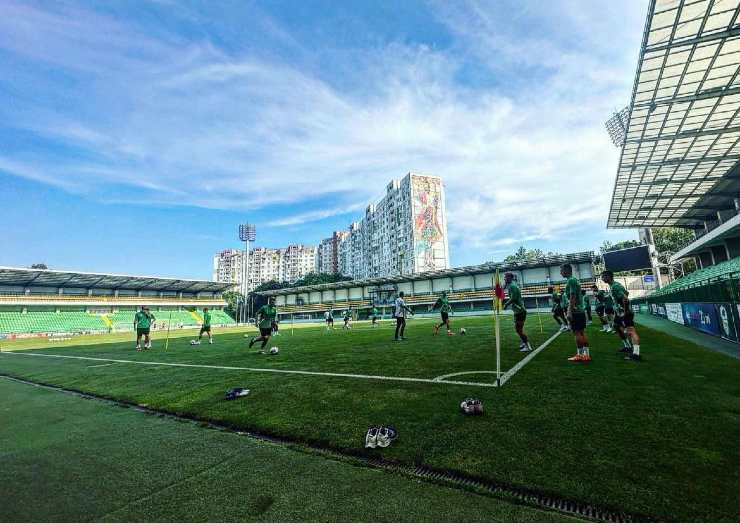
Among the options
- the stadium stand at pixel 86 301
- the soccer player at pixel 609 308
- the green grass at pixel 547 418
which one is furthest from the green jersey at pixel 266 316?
the stadium stand at pixel 86 301

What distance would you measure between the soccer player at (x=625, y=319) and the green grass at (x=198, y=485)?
763 centimetres

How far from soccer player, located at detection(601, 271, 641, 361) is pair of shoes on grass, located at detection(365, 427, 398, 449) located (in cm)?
738

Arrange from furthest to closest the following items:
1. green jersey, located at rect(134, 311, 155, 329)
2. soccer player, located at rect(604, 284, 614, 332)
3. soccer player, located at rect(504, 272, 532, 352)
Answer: green jersey, located at rect(134, 311, 155, 329)
soccer player, located at rect(604, 284, 614, 332)
soccer player, located at rect(504, 272, 532, 352)

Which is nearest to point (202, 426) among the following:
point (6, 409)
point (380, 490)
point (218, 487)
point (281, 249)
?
point (218, 487)

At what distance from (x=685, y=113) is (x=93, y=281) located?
81225mm

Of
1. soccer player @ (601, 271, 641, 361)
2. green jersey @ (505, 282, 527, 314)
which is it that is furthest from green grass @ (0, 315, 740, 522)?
green jersey @ (505, 282, 527, 314)

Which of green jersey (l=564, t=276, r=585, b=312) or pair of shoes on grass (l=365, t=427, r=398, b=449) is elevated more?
green jersey (l=564, t=276, r=585, b=312)

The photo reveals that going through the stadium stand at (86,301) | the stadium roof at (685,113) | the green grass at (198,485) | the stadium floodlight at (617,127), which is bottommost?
the green grass at (198,485)

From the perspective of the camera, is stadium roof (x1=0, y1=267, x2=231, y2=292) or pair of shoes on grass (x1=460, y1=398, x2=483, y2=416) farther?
stadium roof (x1=0, y1=267, x2=231, y2=292)

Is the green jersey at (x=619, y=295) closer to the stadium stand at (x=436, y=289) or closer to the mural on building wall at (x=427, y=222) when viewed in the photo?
the stadium stand at (x=436, y=289)

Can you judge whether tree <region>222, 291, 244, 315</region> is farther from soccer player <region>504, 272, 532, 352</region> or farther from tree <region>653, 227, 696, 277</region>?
tree <region>653, 227, 696, 277</region>

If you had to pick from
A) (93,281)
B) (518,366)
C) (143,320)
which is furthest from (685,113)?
(93,281)

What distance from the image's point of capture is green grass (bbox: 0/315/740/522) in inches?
107

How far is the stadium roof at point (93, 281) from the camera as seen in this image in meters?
52.5
